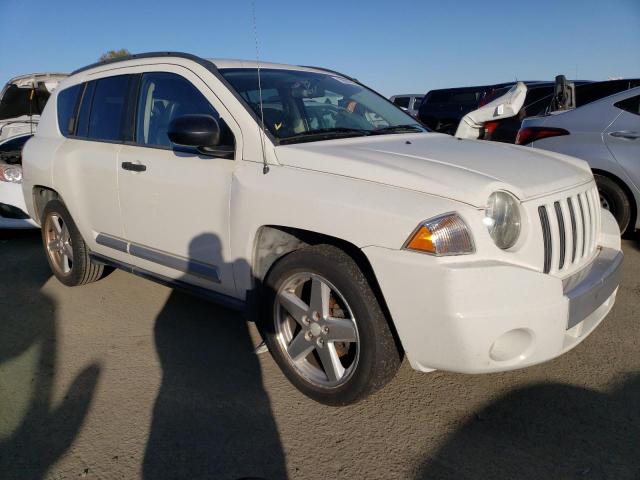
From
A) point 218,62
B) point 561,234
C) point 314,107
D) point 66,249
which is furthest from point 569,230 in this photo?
point 66,249

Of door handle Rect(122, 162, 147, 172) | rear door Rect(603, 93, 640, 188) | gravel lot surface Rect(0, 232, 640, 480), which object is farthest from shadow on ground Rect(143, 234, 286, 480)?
rear door Rect(603, 93, 640, 188)

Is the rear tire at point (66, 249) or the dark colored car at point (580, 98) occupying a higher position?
the dark colored car at point (580, 98)

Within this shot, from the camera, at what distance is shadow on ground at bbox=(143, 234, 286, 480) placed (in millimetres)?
2291

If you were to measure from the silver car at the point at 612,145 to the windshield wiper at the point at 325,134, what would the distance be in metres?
2.79

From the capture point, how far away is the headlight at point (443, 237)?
214 cm

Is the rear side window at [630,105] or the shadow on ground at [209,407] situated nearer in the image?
the shadow on ground at [209,407]

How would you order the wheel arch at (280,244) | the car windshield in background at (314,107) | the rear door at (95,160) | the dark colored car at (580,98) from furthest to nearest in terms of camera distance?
the dark colored car at (580,98)
the rear door at (95,160)
the car windshield in background at (314,107)
the wheel arch at (280,244)

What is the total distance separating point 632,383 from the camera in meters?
2.77

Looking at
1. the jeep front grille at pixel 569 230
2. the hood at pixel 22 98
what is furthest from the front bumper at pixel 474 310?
the hood at pixel 22 98

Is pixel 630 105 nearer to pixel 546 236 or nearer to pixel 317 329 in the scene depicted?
pixel 546 236

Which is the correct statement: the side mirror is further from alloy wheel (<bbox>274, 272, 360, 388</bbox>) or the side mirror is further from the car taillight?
the car taillight

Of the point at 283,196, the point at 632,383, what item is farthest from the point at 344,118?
the point at 632,383

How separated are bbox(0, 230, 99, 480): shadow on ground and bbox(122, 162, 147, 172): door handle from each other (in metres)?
1.26

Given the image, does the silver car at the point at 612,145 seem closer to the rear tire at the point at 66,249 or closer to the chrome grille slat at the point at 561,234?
the chrome grille slat at the point at 561,234
